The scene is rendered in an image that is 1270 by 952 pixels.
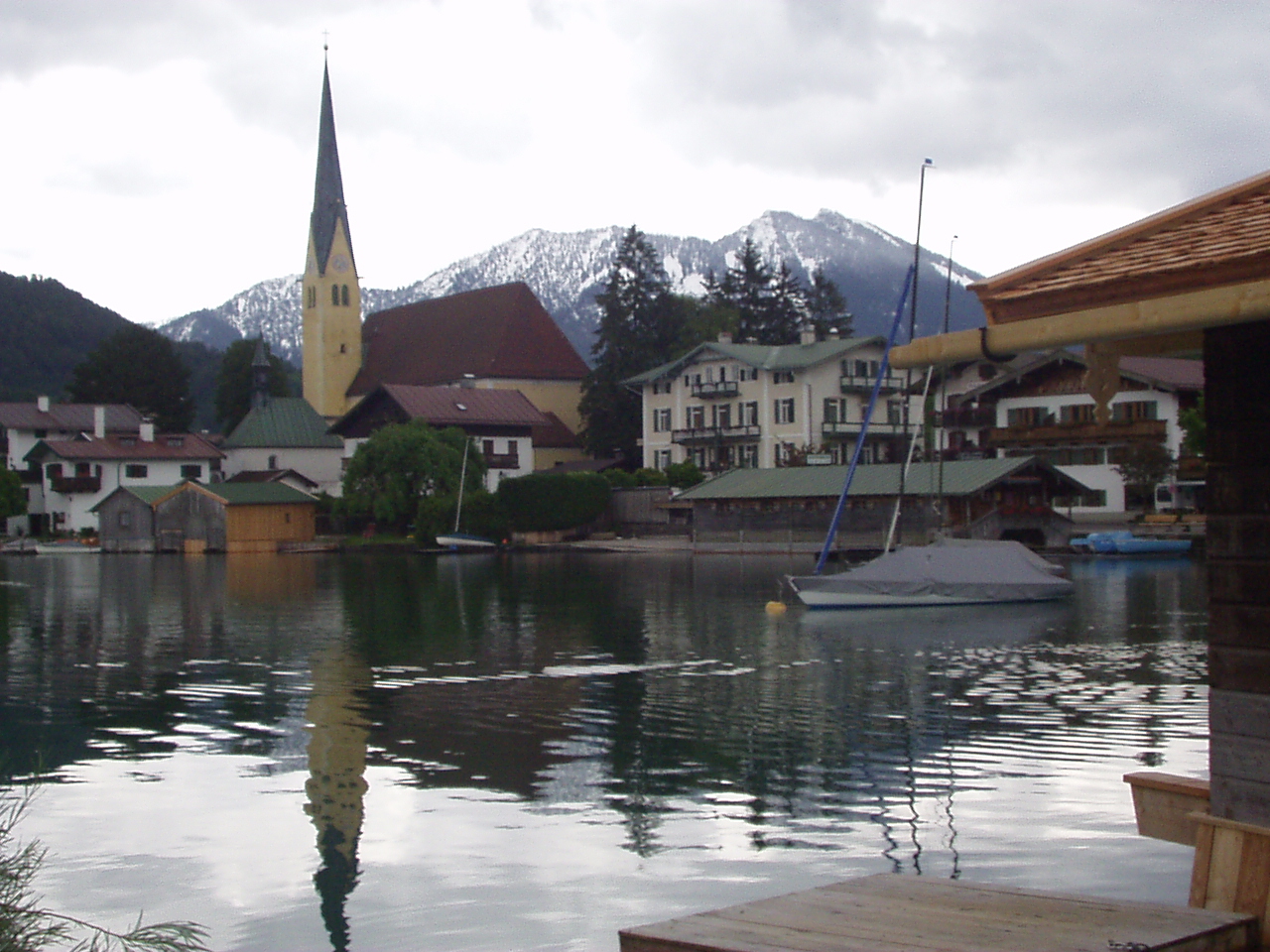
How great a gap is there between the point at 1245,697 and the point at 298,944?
22.5ft

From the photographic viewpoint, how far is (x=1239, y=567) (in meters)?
7.58

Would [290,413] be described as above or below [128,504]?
above

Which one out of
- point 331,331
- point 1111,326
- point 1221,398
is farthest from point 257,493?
point 1111,326

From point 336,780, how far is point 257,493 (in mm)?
78770

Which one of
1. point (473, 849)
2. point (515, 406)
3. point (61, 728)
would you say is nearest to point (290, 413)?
point (515, 406)

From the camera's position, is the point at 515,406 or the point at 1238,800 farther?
the point at 515,406

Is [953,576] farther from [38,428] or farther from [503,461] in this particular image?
[38,428]

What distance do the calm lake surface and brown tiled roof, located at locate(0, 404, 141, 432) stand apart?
7734 cm

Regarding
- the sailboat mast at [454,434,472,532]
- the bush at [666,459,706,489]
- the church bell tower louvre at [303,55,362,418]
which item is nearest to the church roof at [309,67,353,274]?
the church bell tower louvre at [303,55,362,418]

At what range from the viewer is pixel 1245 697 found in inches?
299

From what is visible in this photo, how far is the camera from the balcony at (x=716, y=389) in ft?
320

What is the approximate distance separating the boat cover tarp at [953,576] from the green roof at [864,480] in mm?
21561

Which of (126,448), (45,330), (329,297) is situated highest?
(45,330)

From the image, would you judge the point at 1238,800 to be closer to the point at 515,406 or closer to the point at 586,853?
the point at 586,853
